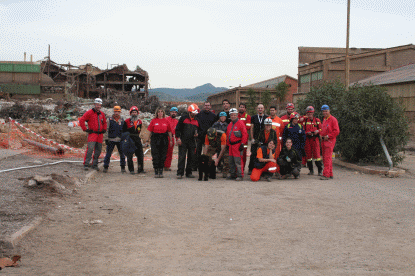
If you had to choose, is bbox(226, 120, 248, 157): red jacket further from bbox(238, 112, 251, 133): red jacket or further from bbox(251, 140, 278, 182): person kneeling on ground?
bbox(238, 112, 251, 133): red jacket

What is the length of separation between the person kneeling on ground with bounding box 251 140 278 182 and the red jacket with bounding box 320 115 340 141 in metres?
1.58

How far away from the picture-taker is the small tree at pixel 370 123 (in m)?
13.6

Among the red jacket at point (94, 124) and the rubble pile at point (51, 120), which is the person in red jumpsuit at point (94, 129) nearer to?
the red jacket at point (94, 124)

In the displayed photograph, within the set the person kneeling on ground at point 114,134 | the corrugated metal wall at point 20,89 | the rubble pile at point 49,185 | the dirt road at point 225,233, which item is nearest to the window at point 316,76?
the corrugated metal wall at point 20,89

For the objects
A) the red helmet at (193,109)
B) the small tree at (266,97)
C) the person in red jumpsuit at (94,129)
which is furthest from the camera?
the small tree at (266,97)

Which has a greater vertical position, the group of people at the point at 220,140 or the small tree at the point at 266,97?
the small tree at the point at 266,97

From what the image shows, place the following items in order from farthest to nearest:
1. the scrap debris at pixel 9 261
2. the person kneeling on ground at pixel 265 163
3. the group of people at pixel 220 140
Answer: the group of people at pixel 220 140 → the person kneeling on ground at pixel 265 163 → the scrap debris at pixel 9 261

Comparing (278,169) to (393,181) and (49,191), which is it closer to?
(393,181)

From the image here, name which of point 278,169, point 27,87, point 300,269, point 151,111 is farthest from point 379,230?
point 27,87

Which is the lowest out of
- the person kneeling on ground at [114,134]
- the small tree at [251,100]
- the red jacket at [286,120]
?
the person kneeling on ground at [114,134]

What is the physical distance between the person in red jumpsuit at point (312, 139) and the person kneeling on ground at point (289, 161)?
100 cm

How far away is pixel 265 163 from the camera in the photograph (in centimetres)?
1155

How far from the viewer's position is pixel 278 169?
12070mm

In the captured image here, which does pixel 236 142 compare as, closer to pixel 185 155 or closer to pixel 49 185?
pixel 185 155
